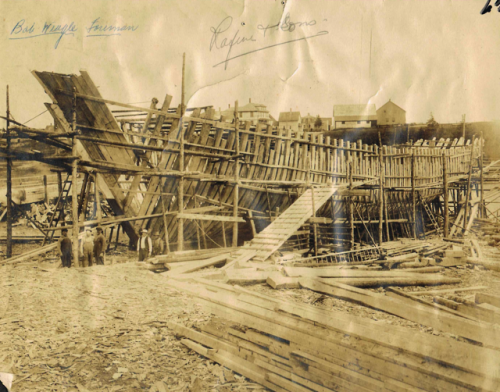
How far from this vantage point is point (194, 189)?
35.5 feet

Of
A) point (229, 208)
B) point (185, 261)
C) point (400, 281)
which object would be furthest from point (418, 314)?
point (229, 208)

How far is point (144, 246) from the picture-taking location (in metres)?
10.2

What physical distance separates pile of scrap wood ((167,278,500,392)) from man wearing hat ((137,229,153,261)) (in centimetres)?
558

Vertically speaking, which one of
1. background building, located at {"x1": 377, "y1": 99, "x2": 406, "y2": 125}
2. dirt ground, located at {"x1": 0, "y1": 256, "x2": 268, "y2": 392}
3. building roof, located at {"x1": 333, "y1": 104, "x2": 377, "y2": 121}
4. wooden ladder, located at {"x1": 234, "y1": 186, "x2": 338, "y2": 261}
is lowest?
dirt ground, located at {"x1": 0, "y1": 256, "x2": 268, "y2": 392}

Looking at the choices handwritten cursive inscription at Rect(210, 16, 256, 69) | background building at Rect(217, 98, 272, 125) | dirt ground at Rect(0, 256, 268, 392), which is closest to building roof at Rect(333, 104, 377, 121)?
background building at Rect(217, 98, 272, 125)

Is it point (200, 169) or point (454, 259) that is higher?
point (200, 169)

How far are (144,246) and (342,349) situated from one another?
7.53 m

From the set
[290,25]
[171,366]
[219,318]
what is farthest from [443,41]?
[171,366]

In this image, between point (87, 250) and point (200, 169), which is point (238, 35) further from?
point (87, 250)

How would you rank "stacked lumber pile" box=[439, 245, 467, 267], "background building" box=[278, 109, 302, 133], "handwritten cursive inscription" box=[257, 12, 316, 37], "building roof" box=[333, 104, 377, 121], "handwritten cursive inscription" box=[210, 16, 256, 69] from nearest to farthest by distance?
1. "handwritten cursive inscription" box=[257, 12, 316, 37]
2. "handwritten cursive inscription" box=[210, 16, 256, 69]
3. "building roof" box=[333, 104, 377, 121]
4. "stacked lumber pile" box=[439, 245, 467, 267]
5. "background building" box=[278, 109, 302, 133]

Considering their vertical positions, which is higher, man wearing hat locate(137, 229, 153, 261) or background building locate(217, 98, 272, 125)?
background building locate(217, 98, 272, 125)

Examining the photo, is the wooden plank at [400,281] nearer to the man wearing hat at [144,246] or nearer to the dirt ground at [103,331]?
the dirt ground at [103,331]

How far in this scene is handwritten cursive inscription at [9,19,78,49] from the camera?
6.35 meters

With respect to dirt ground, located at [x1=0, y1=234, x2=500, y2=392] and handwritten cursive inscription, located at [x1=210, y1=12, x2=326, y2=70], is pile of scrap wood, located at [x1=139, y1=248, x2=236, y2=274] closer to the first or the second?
dirt ground, located at [x1=0, y1=234, x2=500, y2=392]
